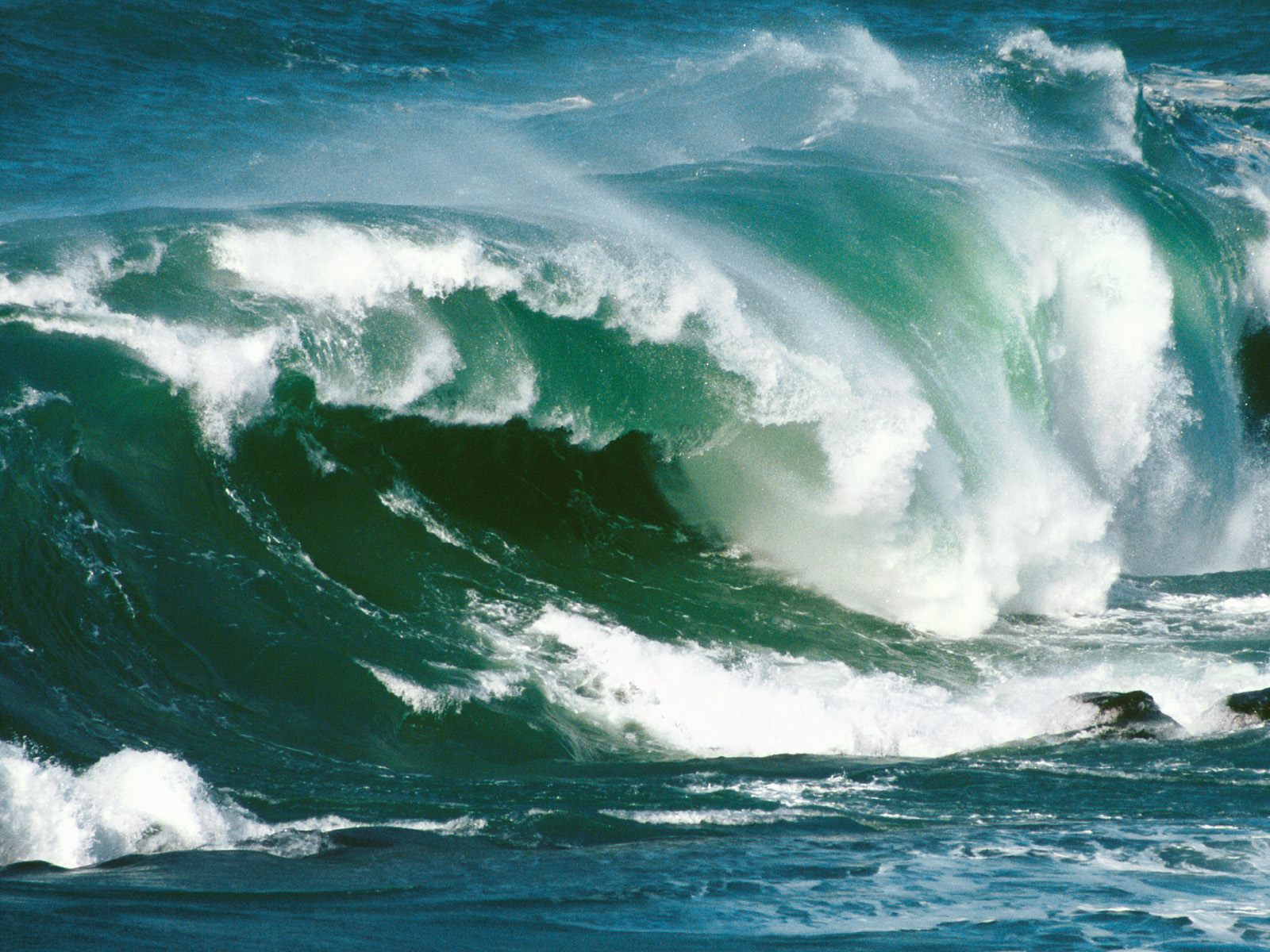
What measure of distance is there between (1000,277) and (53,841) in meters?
10.5

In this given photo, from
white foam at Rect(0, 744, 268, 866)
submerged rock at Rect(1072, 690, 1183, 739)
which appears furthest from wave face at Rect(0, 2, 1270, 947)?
submerged rock at Rect(1072, 690, 1183, 739)

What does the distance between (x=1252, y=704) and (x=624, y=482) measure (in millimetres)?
4569

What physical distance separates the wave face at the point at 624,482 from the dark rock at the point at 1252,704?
109mm

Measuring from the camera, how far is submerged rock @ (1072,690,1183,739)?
7.05m

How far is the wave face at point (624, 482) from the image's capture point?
592 cm

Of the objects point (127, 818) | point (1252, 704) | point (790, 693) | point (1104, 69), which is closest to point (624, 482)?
point (790, 693)

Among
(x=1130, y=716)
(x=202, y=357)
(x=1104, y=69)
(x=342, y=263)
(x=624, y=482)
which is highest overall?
Result: (x=1104, y=69)

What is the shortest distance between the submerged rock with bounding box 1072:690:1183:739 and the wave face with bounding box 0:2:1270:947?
15 cm

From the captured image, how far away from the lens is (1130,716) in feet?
23.4

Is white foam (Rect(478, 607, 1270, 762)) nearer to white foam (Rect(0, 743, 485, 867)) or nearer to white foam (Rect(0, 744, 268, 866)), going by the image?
white foam (Rect(0, 743, 485, 867))

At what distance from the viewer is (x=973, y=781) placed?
250 inches

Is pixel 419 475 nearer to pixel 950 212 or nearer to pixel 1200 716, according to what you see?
pixel 1200 716

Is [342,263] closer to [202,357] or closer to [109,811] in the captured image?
[202,357]

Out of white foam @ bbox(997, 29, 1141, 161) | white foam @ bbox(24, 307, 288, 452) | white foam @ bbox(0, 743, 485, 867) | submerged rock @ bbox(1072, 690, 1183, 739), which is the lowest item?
white foam @ bbox(0, 743, 485, 867)
